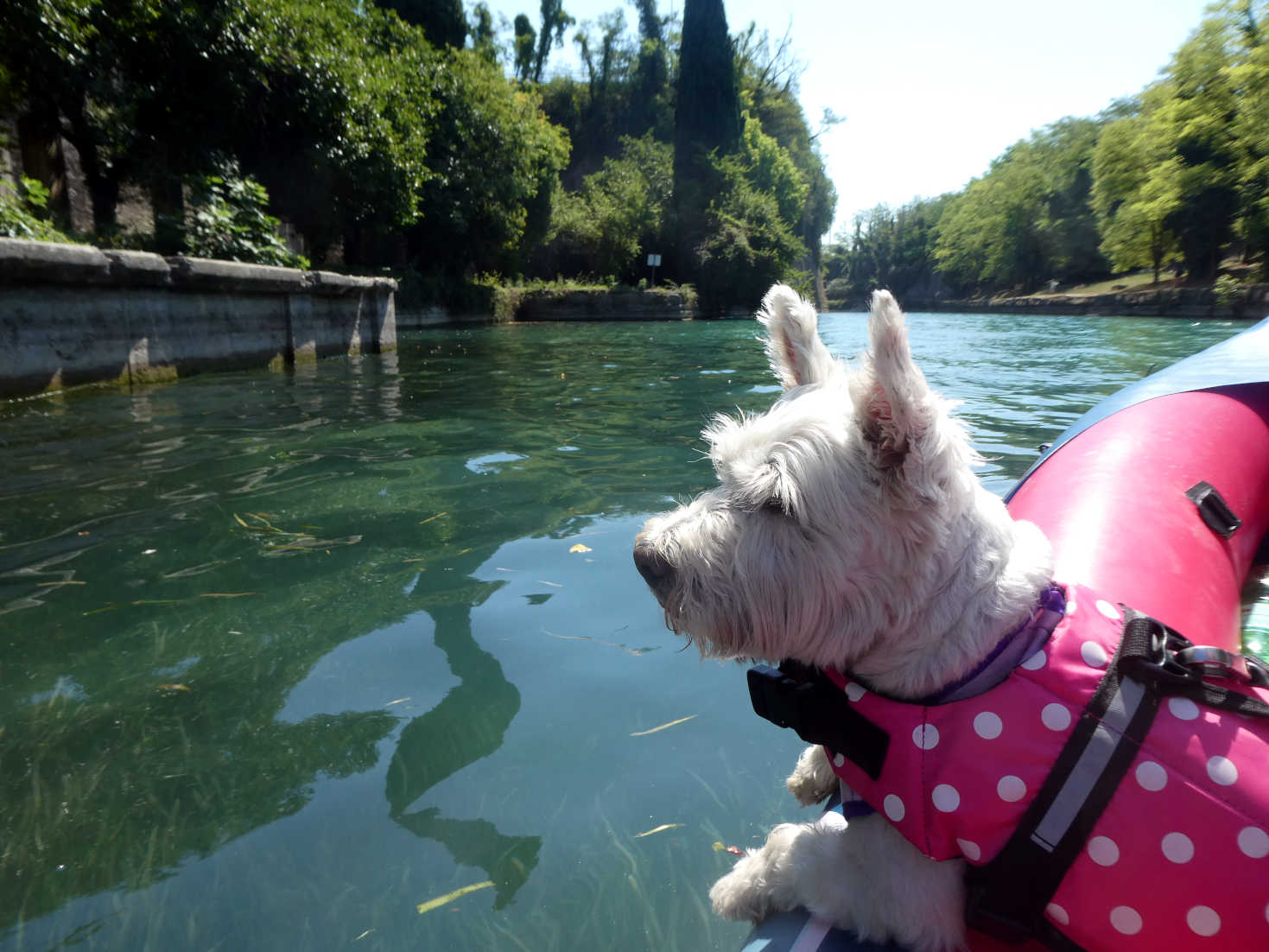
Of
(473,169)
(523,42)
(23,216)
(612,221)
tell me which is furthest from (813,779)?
(523,42)

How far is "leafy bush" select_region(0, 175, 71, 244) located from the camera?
7.83m

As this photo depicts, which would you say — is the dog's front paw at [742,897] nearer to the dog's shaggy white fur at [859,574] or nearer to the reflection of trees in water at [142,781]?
the dog's shaggy white fur at [859,574]

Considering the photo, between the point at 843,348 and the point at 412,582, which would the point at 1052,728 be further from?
the point at 843,348

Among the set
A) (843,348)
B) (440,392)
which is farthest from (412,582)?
(843,348)

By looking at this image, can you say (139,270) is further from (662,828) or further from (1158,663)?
(1158,663)

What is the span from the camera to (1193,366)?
13.3ft

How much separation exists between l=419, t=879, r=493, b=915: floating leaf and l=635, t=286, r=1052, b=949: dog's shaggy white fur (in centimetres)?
65

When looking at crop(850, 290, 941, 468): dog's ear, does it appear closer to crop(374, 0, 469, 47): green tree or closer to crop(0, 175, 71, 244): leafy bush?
crop(0, 175, 71, 244): leafy bush

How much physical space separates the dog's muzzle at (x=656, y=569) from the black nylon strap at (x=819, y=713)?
0.34 metres

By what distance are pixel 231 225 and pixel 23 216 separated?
379 centimetres

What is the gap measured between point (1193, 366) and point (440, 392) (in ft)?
27.7

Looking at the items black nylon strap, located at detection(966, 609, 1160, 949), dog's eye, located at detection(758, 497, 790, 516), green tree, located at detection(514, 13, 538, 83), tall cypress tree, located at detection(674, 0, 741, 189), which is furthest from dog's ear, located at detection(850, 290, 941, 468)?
green tree, located at detection(514, 13, 538, 83)

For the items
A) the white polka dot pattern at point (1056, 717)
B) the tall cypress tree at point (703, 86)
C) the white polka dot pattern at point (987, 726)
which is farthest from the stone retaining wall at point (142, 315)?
the tall cypress tree at point (703, 86)

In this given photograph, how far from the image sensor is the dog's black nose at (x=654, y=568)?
195cm
